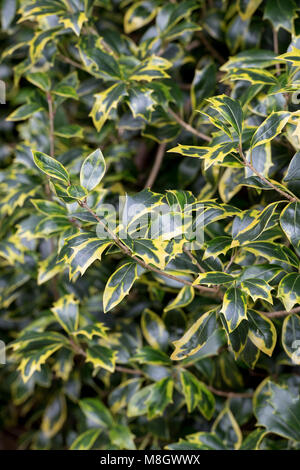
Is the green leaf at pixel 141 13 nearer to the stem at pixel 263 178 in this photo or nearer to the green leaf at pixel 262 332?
the stem at pixel 263 178

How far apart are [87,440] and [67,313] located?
0.98ft

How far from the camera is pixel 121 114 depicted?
126cm

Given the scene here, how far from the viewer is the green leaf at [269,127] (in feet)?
2.60

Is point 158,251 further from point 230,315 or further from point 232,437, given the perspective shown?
point 232,437

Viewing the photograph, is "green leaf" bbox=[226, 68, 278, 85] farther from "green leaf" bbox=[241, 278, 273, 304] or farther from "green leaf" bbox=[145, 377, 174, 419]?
"green leaf" bbox=[145, 377, 174, 419]

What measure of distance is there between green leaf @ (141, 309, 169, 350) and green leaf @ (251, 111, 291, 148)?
21.7 inches

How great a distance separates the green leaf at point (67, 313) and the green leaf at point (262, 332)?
427 millimetres

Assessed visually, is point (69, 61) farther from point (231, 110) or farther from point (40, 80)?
point (231, 110)

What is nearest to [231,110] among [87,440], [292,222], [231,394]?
[292,222]

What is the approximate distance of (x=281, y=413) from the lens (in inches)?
39.9

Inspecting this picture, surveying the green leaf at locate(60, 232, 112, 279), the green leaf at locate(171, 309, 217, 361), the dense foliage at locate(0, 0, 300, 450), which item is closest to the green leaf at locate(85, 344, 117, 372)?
the dense foliage at locate(0, 0, 300, 450)

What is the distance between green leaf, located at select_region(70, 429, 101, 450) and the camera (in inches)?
45.0
